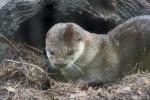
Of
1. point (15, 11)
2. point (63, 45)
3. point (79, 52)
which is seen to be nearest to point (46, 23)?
point (15, 11)

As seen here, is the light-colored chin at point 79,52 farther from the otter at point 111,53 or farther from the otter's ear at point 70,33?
the otter's ear at point 70,33

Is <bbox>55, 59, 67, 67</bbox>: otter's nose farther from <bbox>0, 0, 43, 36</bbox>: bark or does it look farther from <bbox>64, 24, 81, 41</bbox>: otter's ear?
<bbox>0, 0, 43, 36</bbox>: bark

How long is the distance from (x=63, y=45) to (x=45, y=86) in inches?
20.9

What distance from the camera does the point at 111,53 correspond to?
709cm

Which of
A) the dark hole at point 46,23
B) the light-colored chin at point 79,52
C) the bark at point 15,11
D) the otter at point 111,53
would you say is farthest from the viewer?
the dark hole at point 46,23

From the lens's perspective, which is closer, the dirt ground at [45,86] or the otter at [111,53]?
the dirt ground at [45,86]

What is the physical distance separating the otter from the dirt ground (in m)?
0.18

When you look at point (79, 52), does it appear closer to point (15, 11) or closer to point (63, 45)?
point (63, 45)

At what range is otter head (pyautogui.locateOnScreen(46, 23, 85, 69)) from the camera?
6.50 metres

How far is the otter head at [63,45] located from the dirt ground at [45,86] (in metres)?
0.29

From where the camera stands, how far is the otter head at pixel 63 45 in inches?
256

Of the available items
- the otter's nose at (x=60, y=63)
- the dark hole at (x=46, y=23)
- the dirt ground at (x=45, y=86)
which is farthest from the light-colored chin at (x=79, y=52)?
the dark hole at (x=46, y=23)

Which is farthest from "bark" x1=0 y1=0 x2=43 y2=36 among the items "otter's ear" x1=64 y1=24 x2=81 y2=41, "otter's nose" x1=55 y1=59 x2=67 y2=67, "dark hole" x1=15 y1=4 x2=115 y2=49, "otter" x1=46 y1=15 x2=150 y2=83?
"otter's nose" x1=55 y1=59 x2=67 y2=67

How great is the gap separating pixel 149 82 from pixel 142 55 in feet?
2.19
